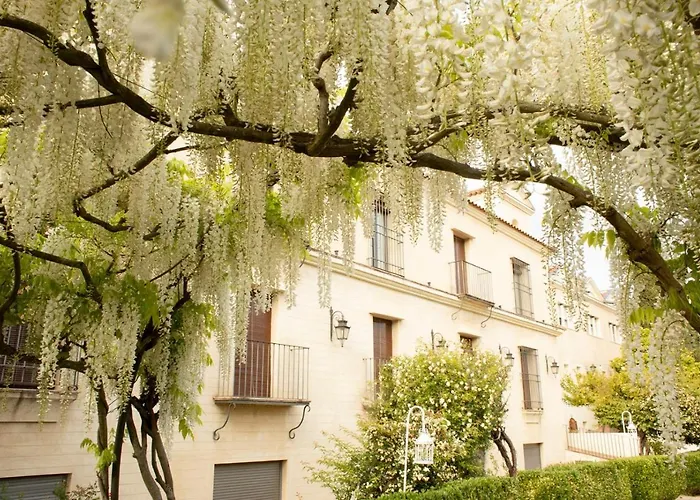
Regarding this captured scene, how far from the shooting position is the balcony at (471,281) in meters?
11.3

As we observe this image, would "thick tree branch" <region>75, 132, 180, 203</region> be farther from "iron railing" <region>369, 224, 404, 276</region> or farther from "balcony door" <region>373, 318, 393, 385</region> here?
"balcony door" <region>373, 318, 393, 385</region>

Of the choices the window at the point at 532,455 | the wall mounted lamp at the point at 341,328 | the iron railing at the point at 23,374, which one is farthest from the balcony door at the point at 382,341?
the iron railing at the point at 23,374

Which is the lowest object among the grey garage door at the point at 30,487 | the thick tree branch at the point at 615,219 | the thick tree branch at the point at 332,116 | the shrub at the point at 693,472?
the shrub at the point at 693,472

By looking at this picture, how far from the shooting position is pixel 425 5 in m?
1.81

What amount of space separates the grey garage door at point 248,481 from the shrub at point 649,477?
19.8 feet

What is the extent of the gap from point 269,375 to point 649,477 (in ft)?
25.1

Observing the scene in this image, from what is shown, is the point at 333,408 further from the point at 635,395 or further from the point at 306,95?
the point at 635,395

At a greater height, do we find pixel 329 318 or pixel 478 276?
pixel 478 276

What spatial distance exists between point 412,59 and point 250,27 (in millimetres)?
644

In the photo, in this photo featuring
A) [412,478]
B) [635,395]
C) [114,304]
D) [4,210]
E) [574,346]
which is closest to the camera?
[4,210]

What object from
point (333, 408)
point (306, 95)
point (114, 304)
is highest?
point (306, 95)

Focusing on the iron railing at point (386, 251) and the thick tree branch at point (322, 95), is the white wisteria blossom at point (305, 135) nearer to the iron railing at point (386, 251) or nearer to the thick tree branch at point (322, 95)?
the thick tree branch at point (322, 95)

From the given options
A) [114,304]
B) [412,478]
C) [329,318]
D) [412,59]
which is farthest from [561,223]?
[329,318]

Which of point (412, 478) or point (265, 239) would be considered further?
point (412, 478)
